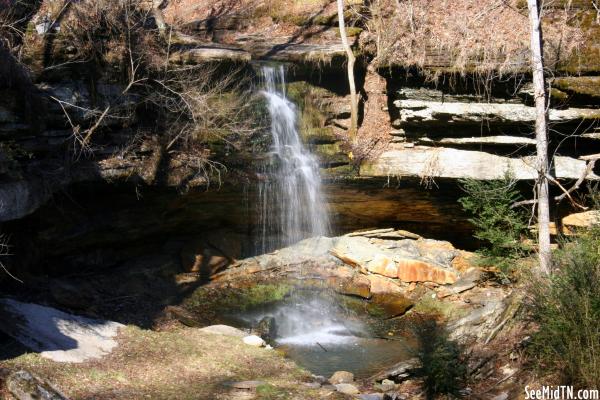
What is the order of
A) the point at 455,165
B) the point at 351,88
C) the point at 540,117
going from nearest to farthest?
the point at 540,117, the point at 455,165, the point at 351,88

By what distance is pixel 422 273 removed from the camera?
40.3 feet

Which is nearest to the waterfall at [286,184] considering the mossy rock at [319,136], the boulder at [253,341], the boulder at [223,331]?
the mossy rock at [319,136]

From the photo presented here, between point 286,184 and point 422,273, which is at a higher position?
point 286,184

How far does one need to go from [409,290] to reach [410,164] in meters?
2.75

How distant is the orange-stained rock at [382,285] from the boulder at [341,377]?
3.83 m

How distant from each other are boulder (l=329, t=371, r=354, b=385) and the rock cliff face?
4.72 metres

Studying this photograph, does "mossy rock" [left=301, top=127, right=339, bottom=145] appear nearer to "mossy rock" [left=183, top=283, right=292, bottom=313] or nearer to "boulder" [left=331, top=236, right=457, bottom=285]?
"boulder" [left=331, top=236, right=457, bottom=285]

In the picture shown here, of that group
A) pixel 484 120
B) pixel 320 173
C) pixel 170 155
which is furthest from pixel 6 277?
pixel 484 120

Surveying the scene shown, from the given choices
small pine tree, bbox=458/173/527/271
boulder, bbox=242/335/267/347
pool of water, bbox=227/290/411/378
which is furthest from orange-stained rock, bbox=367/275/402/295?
boulder, bbox=242/335/267/347

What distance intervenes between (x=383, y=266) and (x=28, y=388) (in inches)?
320

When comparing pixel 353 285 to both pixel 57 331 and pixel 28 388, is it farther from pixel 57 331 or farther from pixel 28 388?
pixel 28 388

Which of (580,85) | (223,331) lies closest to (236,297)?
(223,331)

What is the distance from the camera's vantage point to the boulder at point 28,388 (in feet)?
19.5

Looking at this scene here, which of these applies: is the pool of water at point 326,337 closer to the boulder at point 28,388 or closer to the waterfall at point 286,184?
the waterfall at point 286,184
